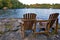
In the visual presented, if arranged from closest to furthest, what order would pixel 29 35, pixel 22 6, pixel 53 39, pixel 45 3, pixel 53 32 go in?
pixel 53 39
pixel 29 35
pixel 53 32
pixel 45 3
pixel 22 6

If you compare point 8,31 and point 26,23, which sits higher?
point 26,23

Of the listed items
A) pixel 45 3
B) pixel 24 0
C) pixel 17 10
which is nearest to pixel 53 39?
pixel 45 3

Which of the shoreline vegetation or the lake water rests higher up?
the shoreline vegetation

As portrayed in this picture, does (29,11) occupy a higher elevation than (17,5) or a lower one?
lower

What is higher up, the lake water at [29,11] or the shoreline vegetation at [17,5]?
Answer: the shoreline vegetation at [17,5]

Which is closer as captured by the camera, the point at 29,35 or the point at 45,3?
the point at 29,35

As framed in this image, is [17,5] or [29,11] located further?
[17,5]

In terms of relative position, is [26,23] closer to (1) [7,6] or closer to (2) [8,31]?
(2) [8,31]

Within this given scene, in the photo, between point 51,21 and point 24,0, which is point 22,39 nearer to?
point 51,21

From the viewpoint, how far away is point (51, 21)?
3.68 meters

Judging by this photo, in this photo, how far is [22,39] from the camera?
11.5 feet

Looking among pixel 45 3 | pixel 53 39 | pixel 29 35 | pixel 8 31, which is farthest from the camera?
pixel 45 3

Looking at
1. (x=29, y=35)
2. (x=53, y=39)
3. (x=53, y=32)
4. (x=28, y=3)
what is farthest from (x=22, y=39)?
(x=28, y=3)

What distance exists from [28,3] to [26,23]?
4074 millimetres
